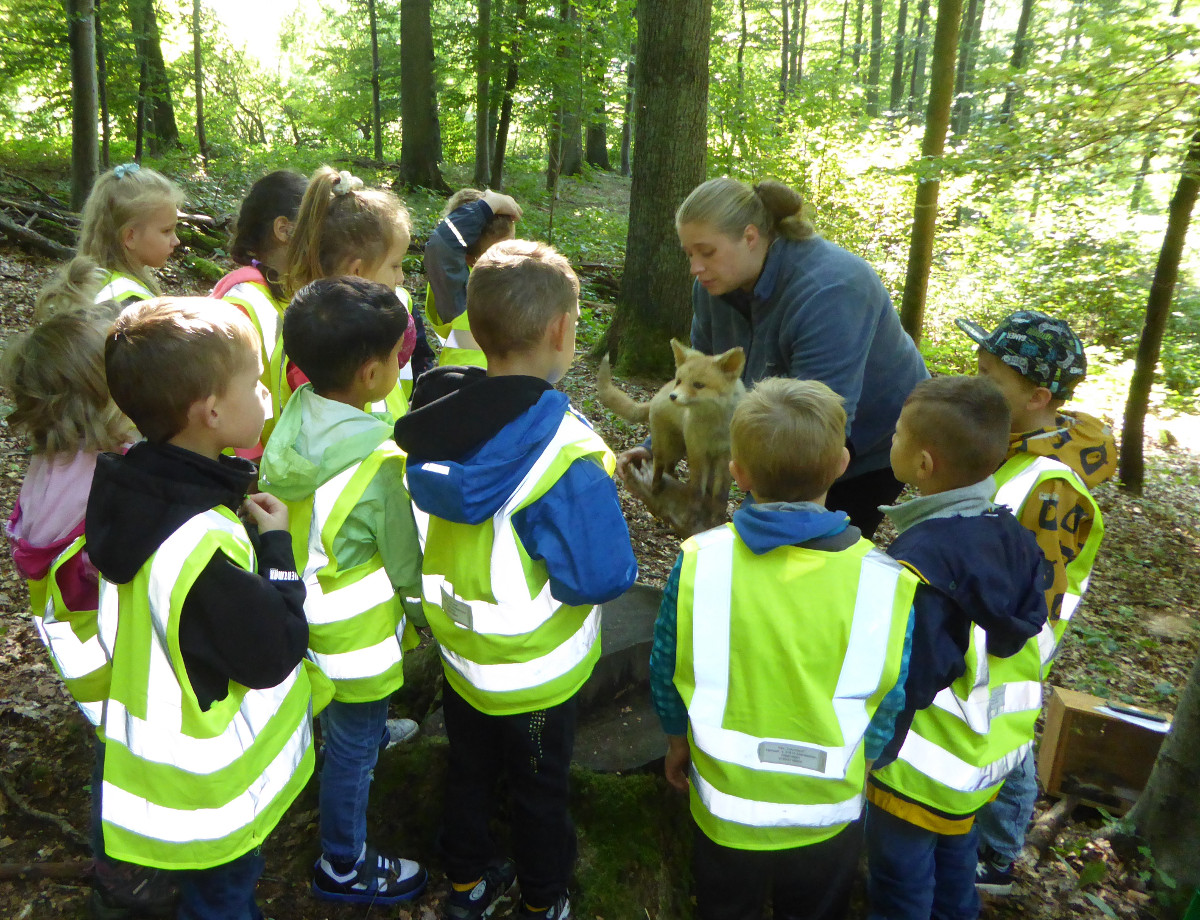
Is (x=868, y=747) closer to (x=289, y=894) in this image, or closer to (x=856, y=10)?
(x=289, y=894)

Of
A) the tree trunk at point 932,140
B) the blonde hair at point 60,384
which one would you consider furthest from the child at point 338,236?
the tree trunk at point 932,140

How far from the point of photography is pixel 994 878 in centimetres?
286

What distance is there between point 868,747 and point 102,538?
212 centimetres

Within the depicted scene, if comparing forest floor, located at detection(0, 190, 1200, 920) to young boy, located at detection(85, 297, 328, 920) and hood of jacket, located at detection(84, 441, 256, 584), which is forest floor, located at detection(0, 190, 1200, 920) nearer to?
young boy, located at detection(85, 297, 328, 920)

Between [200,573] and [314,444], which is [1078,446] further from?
[200,573]

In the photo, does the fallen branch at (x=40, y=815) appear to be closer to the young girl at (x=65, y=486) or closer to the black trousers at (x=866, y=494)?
the young girl at (x=65, y=486)

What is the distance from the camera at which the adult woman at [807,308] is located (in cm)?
300

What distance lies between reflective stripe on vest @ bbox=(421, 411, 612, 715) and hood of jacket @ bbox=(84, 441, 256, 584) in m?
0.69

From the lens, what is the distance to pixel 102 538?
1709mm

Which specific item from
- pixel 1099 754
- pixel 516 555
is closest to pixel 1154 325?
pixel 1099 754

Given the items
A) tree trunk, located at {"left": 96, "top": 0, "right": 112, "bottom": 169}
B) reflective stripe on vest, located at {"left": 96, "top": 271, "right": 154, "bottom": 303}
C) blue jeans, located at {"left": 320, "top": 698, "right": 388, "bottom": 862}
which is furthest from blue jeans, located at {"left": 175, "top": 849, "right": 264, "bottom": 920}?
tree trunk, located at {"left": 96, "top": 0, "right": 112, "bottom": 169}

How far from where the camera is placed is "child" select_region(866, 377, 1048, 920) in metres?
2.07

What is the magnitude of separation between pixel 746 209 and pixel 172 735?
2.75 meters

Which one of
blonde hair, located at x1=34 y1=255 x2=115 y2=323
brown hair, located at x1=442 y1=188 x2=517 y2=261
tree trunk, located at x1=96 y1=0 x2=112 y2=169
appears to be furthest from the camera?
tree trunk, located at x1=96 y1=0 x2=112 y2=169
